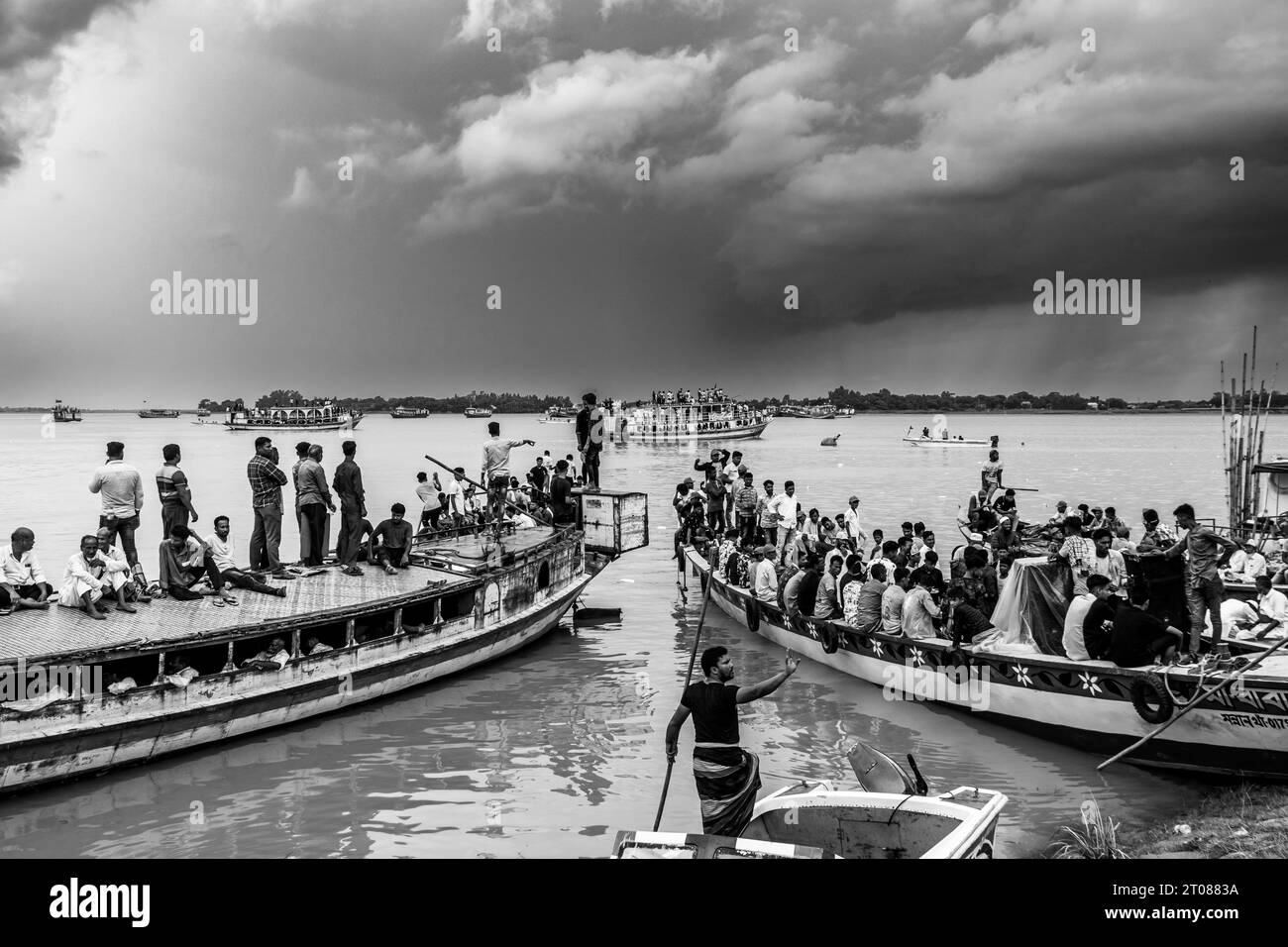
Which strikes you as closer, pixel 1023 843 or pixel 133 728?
pixel 1023 843

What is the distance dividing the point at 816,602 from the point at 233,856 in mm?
9271

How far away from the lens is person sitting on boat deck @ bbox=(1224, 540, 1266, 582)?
639 inches

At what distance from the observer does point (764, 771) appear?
10.9 m

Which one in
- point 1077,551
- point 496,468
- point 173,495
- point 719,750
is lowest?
point 719,750

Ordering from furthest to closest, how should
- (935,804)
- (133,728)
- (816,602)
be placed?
(816,602), (133,728), (935,804)

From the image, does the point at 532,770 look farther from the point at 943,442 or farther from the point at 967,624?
the point at 943,442

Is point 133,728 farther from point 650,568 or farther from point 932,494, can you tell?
point 932,494

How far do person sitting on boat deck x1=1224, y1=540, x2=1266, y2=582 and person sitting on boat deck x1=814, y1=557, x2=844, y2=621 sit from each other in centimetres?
721

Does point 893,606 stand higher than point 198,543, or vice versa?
point 198,543

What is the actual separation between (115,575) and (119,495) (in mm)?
1751

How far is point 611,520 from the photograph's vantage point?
61.2 feet

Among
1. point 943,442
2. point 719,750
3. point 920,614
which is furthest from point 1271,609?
point 943,442

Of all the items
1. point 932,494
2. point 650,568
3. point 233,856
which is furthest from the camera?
point 932,494
